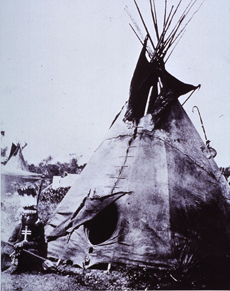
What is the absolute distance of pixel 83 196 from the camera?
378 centimetres

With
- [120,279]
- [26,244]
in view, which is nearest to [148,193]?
[120,279]

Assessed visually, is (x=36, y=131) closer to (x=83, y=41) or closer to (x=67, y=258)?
(x=83, y=41)

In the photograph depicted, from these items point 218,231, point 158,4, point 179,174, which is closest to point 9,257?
point 179,174

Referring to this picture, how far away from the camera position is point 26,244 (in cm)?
352

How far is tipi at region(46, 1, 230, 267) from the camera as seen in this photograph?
324cm

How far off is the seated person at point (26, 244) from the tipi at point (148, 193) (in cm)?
18

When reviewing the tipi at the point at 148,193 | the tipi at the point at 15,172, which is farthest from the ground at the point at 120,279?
the tipi at the point at 15,172

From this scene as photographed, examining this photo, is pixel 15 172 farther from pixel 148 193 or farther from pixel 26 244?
pixel 148 193

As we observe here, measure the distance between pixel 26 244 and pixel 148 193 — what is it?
182cm

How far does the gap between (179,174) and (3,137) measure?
8.60 ft

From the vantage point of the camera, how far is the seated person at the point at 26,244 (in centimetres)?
341

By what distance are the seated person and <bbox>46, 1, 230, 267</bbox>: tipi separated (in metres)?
0.18

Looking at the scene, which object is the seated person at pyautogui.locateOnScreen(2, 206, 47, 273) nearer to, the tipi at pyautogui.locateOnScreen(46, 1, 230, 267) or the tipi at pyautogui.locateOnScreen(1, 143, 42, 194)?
the tipi at pyautogui.locateOnScreen(46, 1, 230, 267)

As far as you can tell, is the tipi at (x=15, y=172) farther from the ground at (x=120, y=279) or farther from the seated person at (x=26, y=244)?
the ground at (x=120, y=279)
